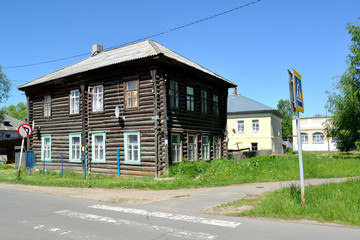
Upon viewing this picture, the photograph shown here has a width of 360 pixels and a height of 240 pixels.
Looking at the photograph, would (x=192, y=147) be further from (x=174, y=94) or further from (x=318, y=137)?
(x=318, y=137)

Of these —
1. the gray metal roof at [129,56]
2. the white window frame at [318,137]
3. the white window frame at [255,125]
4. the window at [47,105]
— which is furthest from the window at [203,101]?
the white window frame at [318,137]

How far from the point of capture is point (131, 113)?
53.7ft

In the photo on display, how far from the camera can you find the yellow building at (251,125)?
40875 mm

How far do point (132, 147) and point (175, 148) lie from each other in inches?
94.5

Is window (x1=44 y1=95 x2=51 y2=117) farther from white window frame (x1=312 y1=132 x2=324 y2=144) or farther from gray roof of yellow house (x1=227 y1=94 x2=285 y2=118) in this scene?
white window frame (x1=312 y1=132 x2=324 y2=144)

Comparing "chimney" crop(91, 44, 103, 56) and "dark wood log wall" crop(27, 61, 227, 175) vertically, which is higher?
"chimney" crop(91, 44, 103, 56)

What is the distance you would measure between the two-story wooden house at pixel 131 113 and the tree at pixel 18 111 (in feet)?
248

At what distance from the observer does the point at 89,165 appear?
Result: 1822 centimetres

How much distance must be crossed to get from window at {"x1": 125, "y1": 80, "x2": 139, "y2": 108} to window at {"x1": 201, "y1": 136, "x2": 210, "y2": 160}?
17.5 feet

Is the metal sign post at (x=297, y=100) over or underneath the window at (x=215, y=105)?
underneath

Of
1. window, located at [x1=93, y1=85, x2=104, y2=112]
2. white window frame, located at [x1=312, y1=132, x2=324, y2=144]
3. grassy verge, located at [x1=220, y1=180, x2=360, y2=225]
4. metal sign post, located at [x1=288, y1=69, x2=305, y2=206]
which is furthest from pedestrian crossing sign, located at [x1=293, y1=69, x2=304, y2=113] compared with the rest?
white window frame, located at [x1=312, y1=132, x2=324, y2=144]

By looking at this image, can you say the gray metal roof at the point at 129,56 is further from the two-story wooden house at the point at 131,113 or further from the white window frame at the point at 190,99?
the white window frame at the point at 190,99

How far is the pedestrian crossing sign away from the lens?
731 centimetres

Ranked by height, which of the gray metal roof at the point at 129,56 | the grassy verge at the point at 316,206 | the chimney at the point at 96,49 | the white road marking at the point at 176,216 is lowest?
the white road marking at the point at 176,216
